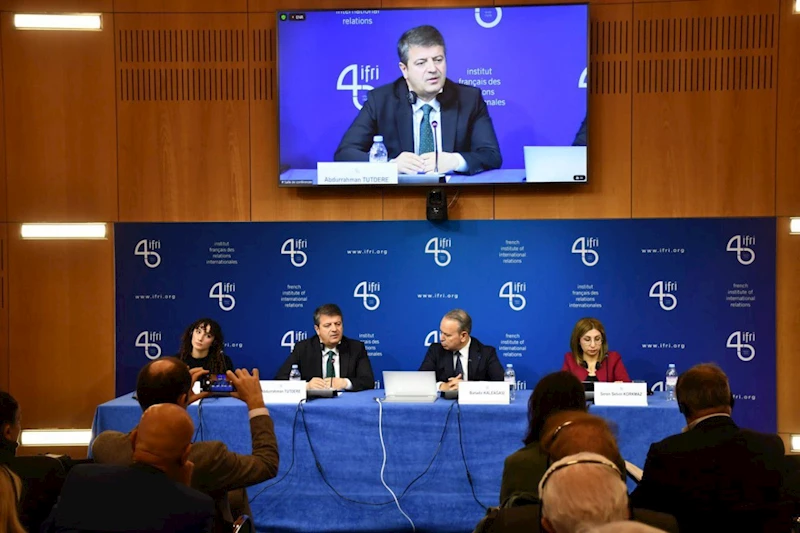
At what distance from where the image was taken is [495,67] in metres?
5.38

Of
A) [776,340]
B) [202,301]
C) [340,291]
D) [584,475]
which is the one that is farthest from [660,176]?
[584,475]

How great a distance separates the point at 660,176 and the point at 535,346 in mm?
1482

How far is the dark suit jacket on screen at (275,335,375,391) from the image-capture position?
4.86m

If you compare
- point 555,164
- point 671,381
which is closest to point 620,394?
point 671,381

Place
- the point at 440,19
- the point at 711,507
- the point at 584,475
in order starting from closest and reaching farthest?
the point at 584,475 < the point at 711,507 < the point at 440,19

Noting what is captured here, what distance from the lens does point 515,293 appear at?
5.52 m

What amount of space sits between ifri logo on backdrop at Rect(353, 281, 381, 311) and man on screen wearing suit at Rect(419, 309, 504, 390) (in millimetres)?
774

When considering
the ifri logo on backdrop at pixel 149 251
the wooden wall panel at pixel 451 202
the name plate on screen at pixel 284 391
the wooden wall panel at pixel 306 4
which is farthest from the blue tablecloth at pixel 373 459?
the wooden wall panel at pixel 306 4

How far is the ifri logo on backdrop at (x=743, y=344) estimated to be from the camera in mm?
5379

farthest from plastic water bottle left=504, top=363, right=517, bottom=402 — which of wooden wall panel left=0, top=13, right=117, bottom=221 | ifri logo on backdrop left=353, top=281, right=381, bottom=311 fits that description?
wooden wall panel left=0, top=13, right=117, bottom=221

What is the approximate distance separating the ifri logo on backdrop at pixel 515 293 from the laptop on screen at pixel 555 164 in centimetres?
73

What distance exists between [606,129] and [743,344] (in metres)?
1.77

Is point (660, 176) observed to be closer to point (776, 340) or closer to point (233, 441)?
point (776, 340)

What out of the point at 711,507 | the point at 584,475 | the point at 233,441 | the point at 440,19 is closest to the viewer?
the point at 584,475
